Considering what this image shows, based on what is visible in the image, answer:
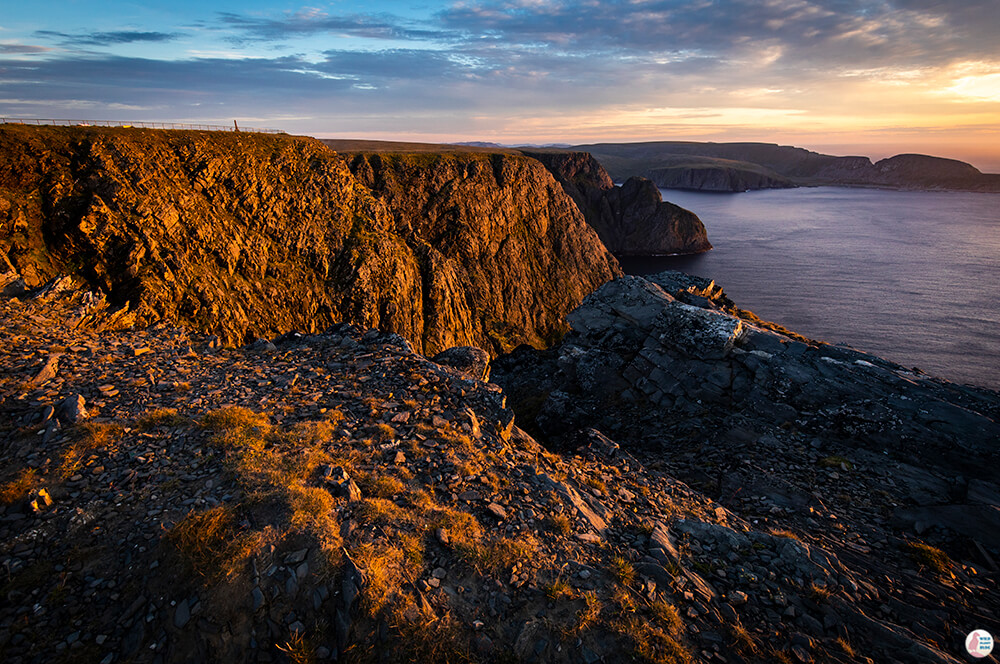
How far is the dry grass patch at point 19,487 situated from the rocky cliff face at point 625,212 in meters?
132

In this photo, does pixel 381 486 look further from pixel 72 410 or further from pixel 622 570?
pixel 72 410

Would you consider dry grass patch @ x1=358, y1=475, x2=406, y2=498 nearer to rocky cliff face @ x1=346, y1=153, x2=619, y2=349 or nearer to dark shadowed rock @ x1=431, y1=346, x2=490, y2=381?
dark shadowed rock @ x1=431, y1=346, x2=490, y2=381

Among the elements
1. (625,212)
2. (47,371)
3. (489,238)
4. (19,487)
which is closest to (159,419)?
(19,487)

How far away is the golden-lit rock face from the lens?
1142 inches

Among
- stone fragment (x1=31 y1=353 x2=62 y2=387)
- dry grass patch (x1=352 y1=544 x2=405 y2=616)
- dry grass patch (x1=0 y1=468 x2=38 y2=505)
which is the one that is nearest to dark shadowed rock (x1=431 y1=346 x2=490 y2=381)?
dry grass patch (x1=352 y1=544 x2=405 y2=616)

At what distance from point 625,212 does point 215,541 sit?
144 metres

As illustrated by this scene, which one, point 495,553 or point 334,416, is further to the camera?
point 334,416

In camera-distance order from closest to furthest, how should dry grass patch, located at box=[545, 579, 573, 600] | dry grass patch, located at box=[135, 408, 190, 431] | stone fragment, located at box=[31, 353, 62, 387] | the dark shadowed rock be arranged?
1. dry grass patch, located at box=[545, 579, 573, 600]
2. dry grass patch, located at box=[135, 408, 190, 431]
3. stone fragment, located at box=[31, 353, 62, 387]
4. the dark shadowed rock

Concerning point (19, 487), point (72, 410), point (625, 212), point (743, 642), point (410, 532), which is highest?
point (625, 212)

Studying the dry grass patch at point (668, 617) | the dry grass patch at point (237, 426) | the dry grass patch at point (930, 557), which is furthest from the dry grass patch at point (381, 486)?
the dry grass patch at point (930, 557)

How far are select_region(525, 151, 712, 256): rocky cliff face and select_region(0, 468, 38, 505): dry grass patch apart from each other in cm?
13220

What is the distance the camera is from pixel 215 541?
7.72m

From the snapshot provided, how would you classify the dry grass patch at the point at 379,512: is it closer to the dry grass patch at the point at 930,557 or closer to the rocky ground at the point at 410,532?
the rocky ground at the point at 410,532

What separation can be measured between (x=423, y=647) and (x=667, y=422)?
16265mm
